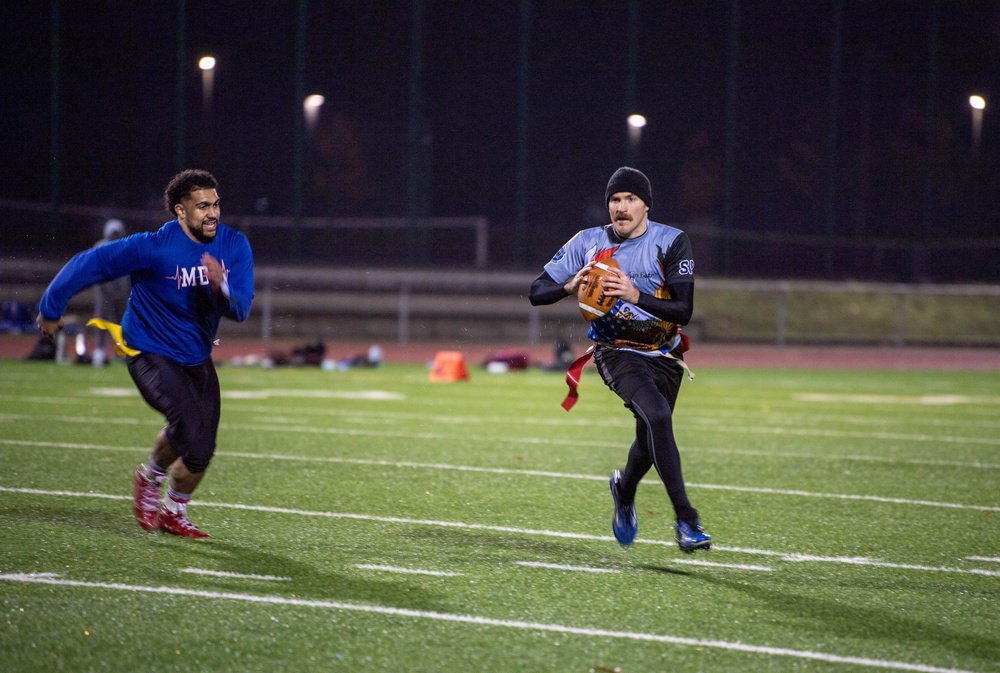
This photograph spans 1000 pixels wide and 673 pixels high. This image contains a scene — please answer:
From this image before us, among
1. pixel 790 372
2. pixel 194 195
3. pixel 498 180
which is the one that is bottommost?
pixel 790 372

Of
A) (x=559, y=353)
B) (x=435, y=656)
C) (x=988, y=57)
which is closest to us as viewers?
(x=435, y=656)

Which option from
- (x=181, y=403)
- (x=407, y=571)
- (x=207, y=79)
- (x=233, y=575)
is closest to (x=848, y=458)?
(x=407, y=571)

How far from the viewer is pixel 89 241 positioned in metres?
30.9

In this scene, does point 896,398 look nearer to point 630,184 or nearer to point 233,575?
point 630,184

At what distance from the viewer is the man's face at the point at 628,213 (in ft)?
20.1

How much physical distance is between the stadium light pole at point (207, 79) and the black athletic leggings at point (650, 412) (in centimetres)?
2841

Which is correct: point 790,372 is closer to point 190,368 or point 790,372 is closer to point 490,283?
point 490,283

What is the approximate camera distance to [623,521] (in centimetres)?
629

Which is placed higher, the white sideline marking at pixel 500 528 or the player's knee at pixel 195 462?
the player's knee at pixel 195 462

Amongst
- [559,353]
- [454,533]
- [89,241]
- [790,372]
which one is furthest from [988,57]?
[454,533]

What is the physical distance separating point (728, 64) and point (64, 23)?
18.5 metres

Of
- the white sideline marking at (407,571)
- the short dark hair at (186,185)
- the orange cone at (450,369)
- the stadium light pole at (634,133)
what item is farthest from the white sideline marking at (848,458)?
the stadium light pole at (634,133)

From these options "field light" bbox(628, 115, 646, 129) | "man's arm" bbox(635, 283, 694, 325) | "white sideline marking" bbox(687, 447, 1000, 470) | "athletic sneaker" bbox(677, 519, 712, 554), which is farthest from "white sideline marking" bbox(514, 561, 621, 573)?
"field light" bbox(628, 115, 646, 129)

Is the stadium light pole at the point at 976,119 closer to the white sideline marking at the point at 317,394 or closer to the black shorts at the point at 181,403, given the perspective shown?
the white sideline marking at the point at 317,394
